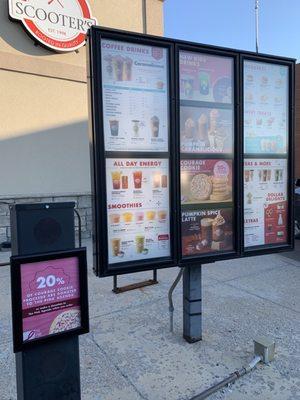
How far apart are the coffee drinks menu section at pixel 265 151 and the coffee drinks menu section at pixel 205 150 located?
0.20 m

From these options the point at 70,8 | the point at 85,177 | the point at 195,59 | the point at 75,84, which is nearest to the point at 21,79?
the point at 75,84

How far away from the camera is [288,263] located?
5.90 m

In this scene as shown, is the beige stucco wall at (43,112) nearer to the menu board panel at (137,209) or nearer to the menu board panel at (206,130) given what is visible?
the menu board panel at (137,209)

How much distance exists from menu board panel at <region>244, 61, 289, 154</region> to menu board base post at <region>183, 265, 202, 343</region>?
3.81 ft

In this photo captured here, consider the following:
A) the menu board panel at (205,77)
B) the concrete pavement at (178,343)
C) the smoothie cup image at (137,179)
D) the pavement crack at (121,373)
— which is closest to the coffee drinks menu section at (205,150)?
the menu board panel at (205,77)

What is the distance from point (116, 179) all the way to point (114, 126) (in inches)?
15.1

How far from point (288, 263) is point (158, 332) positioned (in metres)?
3.32

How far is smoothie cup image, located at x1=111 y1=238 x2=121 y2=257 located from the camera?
2684mm

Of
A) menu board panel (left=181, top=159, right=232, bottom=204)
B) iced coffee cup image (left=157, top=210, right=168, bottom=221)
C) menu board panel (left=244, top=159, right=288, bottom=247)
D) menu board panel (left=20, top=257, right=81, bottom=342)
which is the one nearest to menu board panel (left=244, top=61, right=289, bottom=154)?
menu board panel (left=244, top=159, right=288, bottom=247)

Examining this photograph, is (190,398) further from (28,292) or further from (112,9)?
(112,9)

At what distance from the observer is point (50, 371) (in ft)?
6.39

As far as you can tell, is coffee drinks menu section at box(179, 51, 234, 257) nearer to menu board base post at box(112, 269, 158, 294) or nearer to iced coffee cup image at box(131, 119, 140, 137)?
iced coffee cup image at box(131, 119, 140, 137)

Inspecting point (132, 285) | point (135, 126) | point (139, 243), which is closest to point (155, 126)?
point (135, 126)

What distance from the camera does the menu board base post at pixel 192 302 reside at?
3160 millimetres
